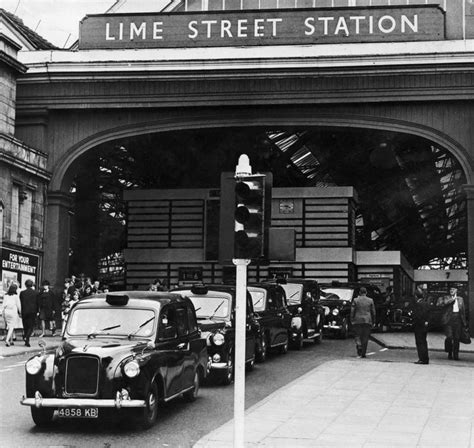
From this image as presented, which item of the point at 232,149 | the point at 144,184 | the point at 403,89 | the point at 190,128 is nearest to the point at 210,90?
the point at 190,128

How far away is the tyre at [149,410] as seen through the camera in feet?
33.1

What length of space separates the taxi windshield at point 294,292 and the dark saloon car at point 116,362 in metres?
10.0

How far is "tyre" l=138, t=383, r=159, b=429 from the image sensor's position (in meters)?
10.1

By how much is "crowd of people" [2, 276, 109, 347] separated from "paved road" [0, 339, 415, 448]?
13.0 feet

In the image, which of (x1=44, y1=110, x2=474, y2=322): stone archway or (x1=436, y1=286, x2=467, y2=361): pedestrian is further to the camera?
(x1=44, y1=110, x2=474, y2=322): stone archway

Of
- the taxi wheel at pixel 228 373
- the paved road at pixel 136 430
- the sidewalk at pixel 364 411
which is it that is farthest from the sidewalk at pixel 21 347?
the sidewalk at pixel 364 411

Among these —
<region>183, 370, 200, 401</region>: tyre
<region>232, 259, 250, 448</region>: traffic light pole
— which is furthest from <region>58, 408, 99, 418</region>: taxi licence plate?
<region>183, 370, 200, 401</region>: tyre

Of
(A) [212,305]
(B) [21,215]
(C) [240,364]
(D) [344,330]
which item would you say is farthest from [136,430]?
(B) [21,215]

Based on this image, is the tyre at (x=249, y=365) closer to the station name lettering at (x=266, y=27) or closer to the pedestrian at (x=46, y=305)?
the pedestrian at (x=46, y=305)

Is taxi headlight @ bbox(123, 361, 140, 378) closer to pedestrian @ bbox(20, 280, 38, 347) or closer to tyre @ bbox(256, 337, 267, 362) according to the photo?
tyre @ bbox(256, 337, 267, 362)

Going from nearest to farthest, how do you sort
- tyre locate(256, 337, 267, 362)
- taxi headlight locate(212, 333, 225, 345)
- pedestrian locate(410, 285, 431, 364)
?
taxi headlight locate(212, 333, 225, 345) → tyre locate(256, 337, 267, 362) → pedestrian locate(410, 285, 431, 364)

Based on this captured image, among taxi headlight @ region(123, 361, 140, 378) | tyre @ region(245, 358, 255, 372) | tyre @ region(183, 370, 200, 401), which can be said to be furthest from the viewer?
tyre @ region(245, 358, 255, 372)

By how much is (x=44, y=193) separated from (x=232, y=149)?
7367mm

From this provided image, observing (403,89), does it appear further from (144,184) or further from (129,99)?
(144,184)
